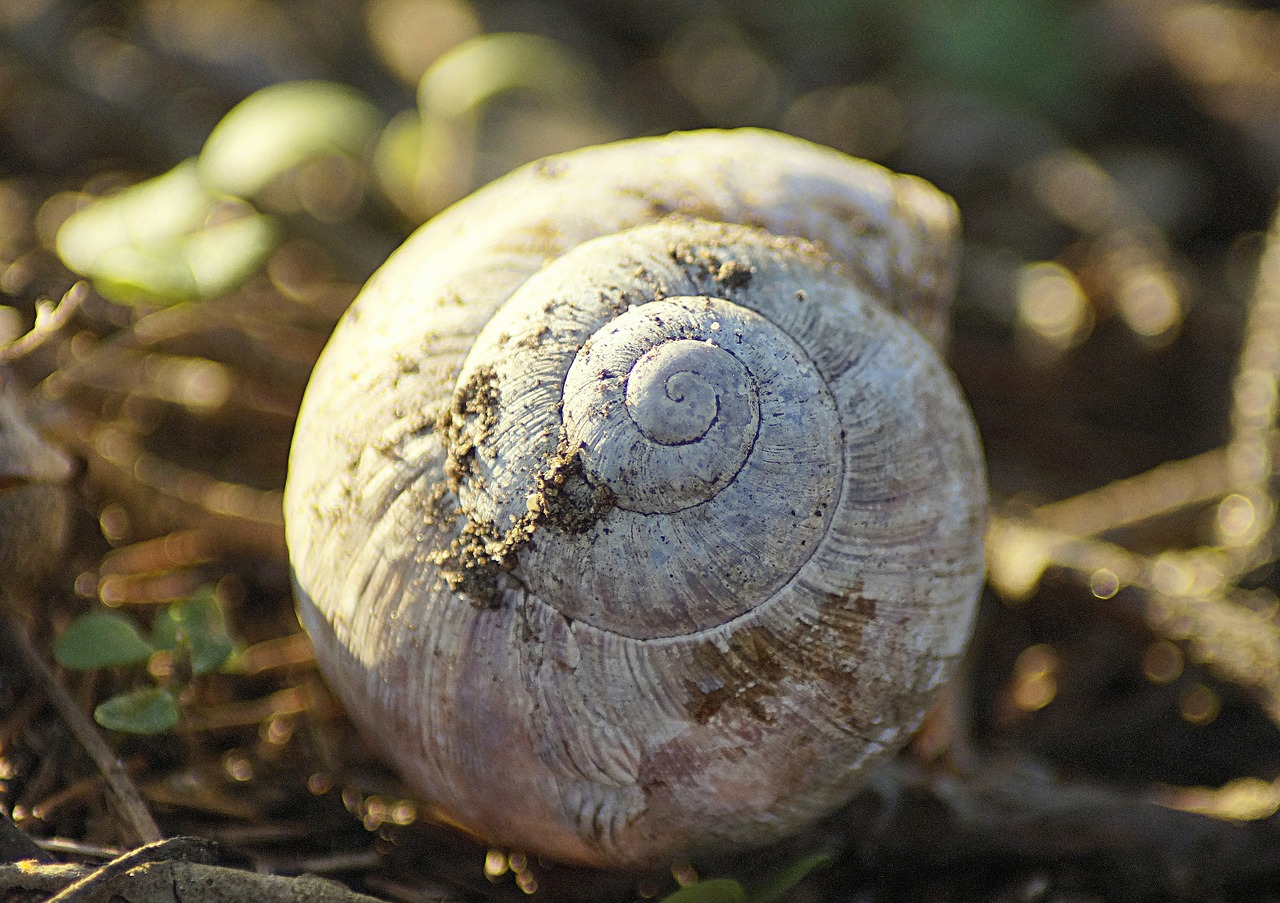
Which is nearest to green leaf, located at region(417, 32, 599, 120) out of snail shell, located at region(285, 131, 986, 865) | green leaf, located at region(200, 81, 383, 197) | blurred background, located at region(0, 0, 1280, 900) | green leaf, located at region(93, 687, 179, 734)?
blurred background, located at region(0, 0, 1280, 900)

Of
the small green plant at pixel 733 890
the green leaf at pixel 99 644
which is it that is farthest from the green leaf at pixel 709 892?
the green leaf at pixel 99 644

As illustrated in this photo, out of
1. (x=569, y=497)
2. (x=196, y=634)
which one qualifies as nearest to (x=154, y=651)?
(x=196, y=634)

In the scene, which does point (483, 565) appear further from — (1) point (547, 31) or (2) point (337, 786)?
(1) point (547, 31)

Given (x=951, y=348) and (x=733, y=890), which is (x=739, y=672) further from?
(x=951, y=348)

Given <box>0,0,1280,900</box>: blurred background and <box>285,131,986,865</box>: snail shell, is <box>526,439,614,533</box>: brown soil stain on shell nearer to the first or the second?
<box>285,131,986,865</box>: snail shell

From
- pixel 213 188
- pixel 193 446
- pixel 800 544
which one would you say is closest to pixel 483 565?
pixel 800 544

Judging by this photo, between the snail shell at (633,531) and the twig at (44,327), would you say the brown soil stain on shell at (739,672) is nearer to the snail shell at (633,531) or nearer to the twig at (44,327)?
the snail shell at (633,531)
